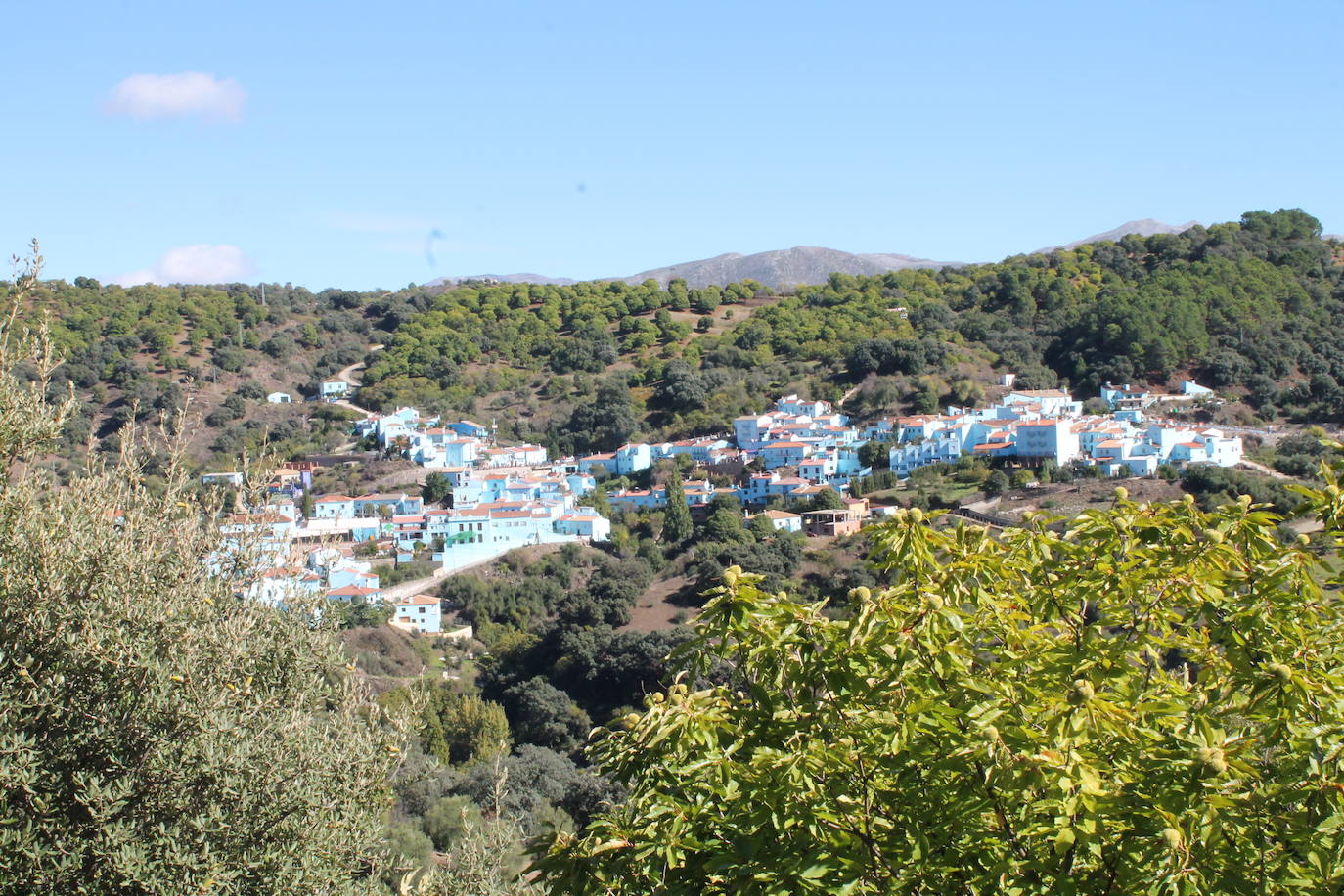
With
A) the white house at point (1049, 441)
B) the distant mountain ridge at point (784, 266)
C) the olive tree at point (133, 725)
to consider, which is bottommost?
the white house at point (1049, 441)

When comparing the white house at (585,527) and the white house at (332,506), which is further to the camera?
the white house at (332,506)

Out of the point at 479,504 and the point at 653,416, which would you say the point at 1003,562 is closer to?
the point at 479,504

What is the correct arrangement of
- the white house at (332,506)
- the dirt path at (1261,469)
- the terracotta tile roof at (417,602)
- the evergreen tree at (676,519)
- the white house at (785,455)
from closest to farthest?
the terracotta tile roof at (417,602) → the dirt path at (1261,469) → the evergreen tree at (676,519) → the white house at (332,506) → the white house at (785,455)

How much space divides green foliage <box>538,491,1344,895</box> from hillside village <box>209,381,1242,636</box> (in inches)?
1068

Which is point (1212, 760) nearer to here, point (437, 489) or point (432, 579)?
point (432, 579)

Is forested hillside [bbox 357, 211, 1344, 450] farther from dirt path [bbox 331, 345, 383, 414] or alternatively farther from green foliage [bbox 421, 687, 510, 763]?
green foliage [bbox 421, 687, 510, 763]

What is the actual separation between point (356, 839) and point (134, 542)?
1.48 meters

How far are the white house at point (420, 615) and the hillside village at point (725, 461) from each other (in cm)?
4

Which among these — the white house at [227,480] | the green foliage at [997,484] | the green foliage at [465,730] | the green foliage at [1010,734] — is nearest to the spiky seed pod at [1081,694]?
the green foliage at [1010,734]

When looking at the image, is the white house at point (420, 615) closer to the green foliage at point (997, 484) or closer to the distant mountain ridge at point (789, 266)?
the green foliage at point (997, 484)

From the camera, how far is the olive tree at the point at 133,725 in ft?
11.9

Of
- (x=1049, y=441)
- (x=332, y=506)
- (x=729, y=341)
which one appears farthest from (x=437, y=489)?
(x=1049, y=441)

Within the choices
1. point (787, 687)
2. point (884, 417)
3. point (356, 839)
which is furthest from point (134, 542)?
point (884, 417)

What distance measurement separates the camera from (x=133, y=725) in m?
3.76
